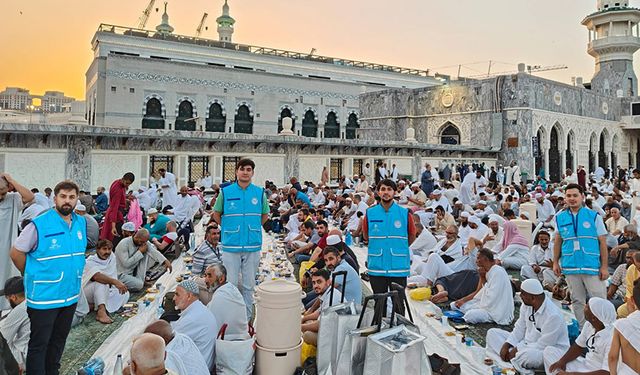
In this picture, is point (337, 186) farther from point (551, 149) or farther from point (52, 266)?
point (551, 149)

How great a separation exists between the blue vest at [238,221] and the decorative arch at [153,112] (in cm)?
2421

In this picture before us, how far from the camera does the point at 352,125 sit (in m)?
35.4

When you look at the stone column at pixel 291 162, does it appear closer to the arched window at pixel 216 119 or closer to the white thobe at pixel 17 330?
the white thobe at pixel 17 330

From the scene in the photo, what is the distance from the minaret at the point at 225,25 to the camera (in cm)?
4706

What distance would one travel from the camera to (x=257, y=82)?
30.5 m

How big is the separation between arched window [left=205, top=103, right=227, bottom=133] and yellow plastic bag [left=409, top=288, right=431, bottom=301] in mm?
25095

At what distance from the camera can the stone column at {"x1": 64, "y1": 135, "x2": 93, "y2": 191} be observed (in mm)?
12445

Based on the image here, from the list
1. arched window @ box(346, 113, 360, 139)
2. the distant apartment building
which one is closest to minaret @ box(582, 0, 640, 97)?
arched window @ box(346, 113, 360, 139)

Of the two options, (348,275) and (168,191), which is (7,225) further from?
(168,191)

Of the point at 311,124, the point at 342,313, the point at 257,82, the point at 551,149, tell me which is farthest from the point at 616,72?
the point at 342,313

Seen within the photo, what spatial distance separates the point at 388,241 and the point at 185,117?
86.8 feet

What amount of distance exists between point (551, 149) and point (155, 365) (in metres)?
28.7

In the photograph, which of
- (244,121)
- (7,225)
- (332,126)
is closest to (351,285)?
(7,225)

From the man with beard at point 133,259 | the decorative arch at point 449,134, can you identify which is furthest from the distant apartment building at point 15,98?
the man with beard at point 133,259
